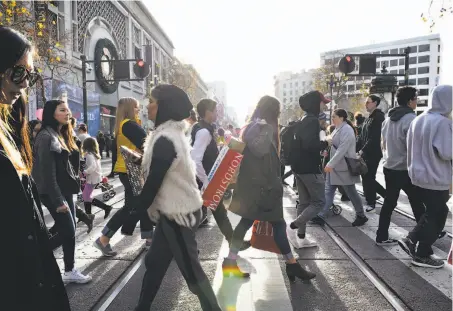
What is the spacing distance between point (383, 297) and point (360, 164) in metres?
2.94

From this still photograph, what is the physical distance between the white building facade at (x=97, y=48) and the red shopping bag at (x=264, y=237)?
1256cm

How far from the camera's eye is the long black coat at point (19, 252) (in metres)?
1.31

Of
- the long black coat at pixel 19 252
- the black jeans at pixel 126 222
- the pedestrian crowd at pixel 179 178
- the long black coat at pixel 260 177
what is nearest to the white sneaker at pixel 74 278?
the pedestrian crowd at pixel 179 178

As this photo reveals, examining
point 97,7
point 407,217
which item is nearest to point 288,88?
point 97,7

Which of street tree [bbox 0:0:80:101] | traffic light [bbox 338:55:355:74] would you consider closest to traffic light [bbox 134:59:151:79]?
street tree [bbox 0:0:80:101]

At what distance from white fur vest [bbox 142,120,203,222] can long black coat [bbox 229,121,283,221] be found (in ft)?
3.62

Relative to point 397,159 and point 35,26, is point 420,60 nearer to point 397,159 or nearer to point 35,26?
point 35,26

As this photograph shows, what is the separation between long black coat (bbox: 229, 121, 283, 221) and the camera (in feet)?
12.2

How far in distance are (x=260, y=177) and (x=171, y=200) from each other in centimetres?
132

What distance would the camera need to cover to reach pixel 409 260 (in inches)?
175

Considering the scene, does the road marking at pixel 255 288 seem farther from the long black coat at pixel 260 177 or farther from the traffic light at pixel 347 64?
the traffic light at pixel 347 64

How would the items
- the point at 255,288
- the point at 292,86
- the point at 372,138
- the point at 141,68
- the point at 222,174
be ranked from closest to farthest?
the point at 222,174 → the point at 255,288 → the point at 372,138 → the point at 141,68 → the point at 292,86

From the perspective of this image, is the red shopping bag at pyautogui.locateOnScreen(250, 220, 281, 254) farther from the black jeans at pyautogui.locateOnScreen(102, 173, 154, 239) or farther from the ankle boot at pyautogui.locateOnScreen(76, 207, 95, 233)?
the ankle boot at pyautogui.locateOnScreen(76, 207, 95, 233)

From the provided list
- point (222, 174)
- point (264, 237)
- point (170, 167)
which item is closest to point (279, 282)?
point (264, 237)
